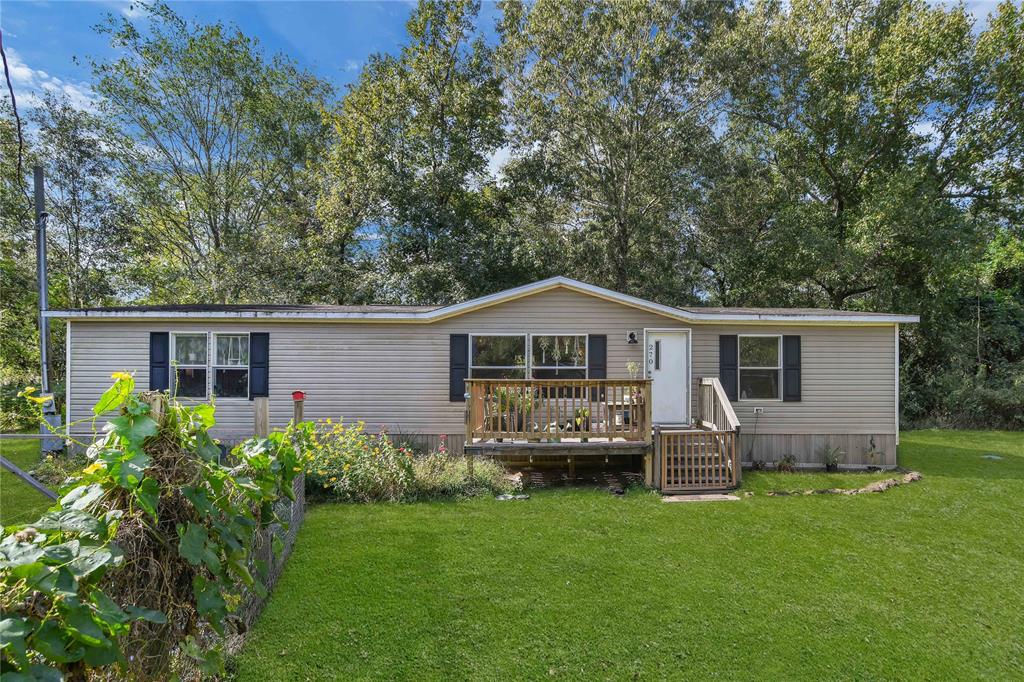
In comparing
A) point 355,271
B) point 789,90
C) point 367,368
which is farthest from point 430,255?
point 789,90

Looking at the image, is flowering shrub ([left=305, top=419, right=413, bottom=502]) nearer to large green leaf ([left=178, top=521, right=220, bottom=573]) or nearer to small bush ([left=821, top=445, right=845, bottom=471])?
large green leaf ([left=178, top=521, right=220, bottom=573])

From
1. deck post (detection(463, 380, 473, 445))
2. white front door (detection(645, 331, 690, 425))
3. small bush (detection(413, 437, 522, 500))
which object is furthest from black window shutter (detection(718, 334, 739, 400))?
deck post (detection(463, 380, 473, 445))

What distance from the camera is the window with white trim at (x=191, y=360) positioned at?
28.7 ft

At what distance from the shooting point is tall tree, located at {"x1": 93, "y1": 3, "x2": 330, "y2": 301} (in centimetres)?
1591

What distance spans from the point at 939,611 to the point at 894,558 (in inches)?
41.8

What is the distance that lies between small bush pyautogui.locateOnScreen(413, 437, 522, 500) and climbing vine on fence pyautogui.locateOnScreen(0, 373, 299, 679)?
425 cm

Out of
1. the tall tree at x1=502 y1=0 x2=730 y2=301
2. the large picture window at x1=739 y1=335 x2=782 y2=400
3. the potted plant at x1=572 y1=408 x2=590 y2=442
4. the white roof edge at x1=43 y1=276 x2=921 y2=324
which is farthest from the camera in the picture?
the tall tree at x1=502 y1=0 x2=730 y2=301

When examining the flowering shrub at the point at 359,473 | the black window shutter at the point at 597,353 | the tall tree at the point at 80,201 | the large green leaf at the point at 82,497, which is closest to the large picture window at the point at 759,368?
the black window shutter at the point at 597,353

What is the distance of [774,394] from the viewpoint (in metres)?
8.94

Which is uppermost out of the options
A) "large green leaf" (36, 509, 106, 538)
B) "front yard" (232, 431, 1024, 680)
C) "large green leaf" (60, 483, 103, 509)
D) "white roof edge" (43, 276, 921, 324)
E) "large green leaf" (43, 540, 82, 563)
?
"white roof edge" (43, 276, 921, 324)

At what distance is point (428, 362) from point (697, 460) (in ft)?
15.8

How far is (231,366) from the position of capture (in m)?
8.79

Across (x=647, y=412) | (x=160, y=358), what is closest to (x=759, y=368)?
(x=647, y=412)

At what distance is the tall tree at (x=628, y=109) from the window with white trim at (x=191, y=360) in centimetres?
1057
